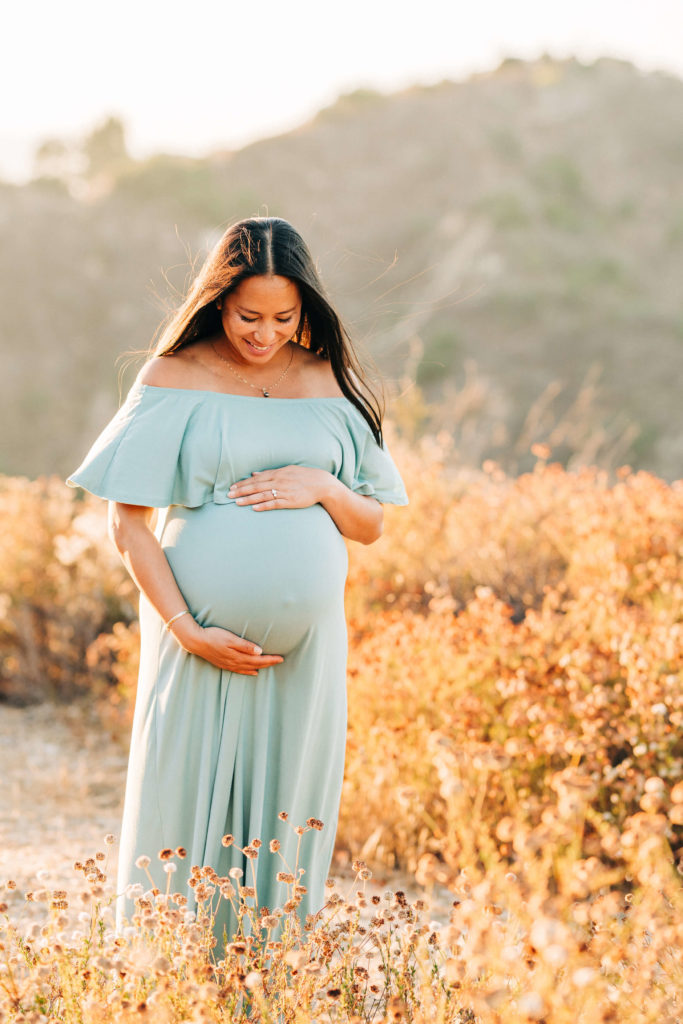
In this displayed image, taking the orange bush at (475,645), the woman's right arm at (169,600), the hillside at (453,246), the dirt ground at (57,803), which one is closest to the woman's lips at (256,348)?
the woman's right arm at (169,600)

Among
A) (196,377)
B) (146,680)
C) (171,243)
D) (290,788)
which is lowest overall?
(290,788)

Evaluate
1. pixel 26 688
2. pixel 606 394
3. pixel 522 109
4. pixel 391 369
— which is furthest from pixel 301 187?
pixel 26 688

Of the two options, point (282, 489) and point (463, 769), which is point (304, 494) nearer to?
point (282, 489)

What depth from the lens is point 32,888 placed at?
10.7 ft

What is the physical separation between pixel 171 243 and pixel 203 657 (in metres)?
29.1

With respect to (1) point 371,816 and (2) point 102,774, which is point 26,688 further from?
(1) point 371,816

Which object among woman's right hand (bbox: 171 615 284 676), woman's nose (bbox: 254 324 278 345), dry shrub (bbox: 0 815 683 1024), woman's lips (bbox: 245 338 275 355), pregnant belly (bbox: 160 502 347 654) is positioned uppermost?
woman's nose (bbox: 254 324 278 345)

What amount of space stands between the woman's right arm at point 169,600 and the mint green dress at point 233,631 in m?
0.05

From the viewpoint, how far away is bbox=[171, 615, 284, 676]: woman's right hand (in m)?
2.21

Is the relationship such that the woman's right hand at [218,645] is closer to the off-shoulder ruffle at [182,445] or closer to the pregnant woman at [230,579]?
the pregnant woman at [230,579]

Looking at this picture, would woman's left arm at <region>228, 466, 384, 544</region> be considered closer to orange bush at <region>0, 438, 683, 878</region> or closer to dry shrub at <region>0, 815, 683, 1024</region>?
orange bush at <region>0, 438, 683, 878</region>

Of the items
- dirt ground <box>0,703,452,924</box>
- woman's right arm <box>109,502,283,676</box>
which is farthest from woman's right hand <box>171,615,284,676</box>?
dirt ground <box>0,703,452,924</box>

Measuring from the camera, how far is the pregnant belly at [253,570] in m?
2.26

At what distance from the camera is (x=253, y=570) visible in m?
2.27
